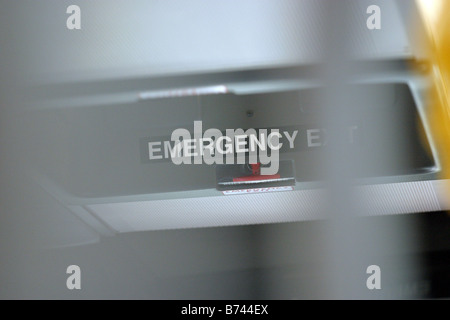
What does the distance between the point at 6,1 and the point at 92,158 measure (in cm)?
41

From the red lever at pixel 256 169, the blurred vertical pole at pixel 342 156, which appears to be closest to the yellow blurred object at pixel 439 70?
the blurred vertical pole at pixel 342 156

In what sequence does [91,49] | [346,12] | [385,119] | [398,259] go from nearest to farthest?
[346,12], [91,49], [385,119], [398,259]

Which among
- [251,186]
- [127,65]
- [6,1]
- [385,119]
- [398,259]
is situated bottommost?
[398,259]

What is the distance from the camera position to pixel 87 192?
1.43 m

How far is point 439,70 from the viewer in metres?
1.05

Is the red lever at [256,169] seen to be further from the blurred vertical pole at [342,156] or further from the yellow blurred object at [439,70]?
the yellow blurred object at [439,70]

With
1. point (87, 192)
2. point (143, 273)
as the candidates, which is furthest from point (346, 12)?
point (143, 273)

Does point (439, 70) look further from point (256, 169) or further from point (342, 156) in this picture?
point (256, 169)

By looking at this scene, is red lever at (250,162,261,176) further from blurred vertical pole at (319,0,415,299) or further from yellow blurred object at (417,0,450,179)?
yellow blurred object at (417,0,450,179)

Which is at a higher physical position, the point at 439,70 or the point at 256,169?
the point at 439,70

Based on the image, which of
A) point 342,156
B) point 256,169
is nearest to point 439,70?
point 342,156

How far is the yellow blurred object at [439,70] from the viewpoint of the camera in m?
0.94

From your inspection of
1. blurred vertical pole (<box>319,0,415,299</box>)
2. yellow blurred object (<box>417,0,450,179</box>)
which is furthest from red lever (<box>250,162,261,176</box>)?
yellow blurred object (<box>417,0,450,179</box>)

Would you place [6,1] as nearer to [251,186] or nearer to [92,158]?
[92,158]
